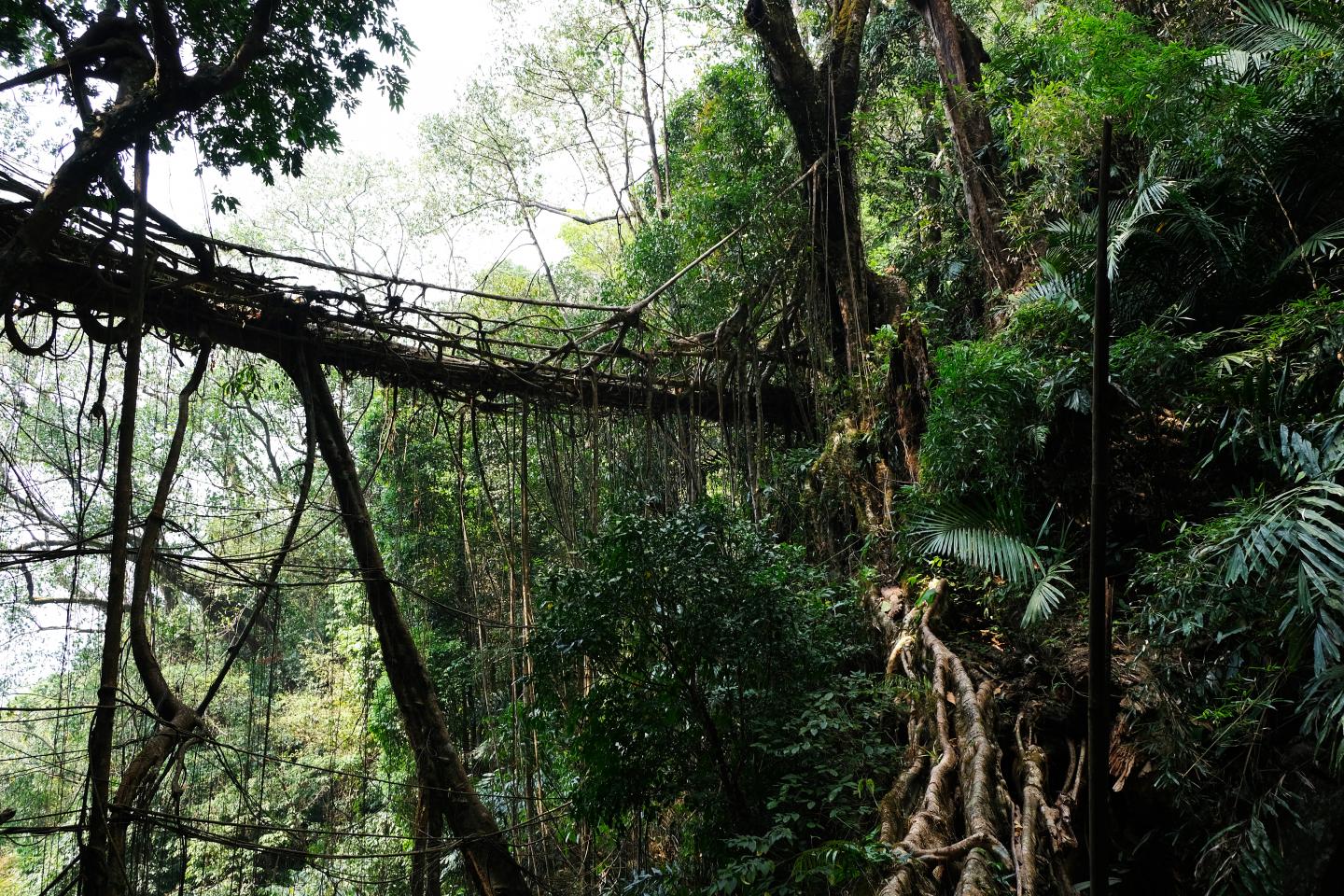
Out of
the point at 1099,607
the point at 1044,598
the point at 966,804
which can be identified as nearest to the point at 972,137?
the point at 1044,598

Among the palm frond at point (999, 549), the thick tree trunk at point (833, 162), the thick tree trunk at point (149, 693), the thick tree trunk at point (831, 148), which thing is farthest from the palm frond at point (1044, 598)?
the thick tree trunk at point (149, 693)

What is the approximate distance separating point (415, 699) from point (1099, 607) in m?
3.42

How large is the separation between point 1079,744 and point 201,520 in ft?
30.3

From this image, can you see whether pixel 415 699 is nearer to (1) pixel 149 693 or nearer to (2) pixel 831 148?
(1) pixel 149 693

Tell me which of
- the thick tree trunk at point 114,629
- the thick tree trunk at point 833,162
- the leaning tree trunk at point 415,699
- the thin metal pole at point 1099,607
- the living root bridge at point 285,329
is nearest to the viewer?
the thin metal pole at point 1099,607

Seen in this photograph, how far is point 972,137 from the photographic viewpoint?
580 centimetres

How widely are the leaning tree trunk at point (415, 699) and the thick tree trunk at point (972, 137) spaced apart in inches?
161

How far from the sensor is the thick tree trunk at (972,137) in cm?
536

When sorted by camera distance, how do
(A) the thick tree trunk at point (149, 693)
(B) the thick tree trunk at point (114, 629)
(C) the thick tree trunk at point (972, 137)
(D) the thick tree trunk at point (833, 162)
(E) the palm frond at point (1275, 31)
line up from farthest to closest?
(D) the thick tree trunk at point (833, 162) < (C) the thick tree trunk at point (972, 137) < (E) the palm frond at point (1275, 31) < (A) the thick tree trunk at point (149, 693) < (B) the thick tree trunk at point (114, 629)

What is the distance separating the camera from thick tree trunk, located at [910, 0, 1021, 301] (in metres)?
5.36

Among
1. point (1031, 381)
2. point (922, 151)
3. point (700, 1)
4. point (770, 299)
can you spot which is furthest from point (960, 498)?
point (700, 1)

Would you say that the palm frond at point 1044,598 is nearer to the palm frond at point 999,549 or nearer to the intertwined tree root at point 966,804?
the palm frond at point 999,549

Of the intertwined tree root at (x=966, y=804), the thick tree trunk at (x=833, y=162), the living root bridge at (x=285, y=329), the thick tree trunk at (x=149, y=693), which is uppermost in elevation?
the thick tree trunk at (x=833, y=162)

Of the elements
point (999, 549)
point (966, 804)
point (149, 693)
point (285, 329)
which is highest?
point (285, 329)
